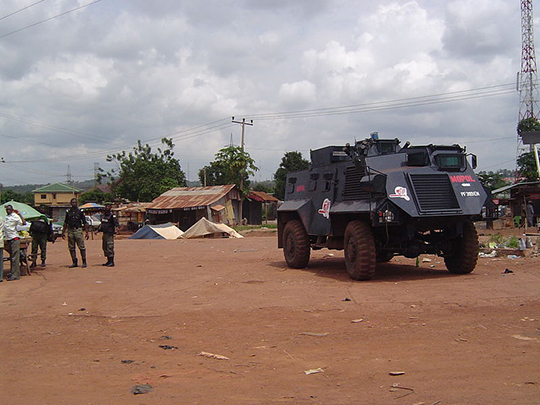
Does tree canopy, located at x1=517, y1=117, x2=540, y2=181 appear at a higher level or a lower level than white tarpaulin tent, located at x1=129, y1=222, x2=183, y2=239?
higher

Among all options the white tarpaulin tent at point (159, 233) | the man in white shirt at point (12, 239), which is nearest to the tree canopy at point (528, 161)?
the white tarpaulin tent at point (159, 233)

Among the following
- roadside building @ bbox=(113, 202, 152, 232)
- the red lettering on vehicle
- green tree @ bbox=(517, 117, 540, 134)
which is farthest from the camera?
roadside building @ bbox=(113, 202, 152, 232)

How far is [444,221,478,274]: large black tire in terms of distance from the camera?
11.0 meters

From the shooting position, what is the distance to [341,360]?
5570 millimetres

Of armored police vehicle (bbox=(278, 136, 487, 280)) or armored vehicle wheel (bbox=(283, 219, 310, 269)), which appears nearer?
armored police vehicle (bbox=(278, 136, 487, 280))

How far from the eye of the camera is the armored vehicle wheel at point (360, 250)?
10.4m

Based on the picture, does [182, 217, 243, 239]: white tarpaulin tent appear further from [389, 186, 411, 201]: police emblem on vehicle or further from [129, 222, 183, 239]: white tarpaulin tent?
[389, 186, 411, 201]: police emblem on vehicle

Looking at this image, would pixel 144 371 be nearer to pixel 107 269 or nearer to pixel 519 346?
pixel 519 346

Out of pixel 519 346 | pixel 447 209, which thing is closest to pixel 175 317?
pixel 519 346

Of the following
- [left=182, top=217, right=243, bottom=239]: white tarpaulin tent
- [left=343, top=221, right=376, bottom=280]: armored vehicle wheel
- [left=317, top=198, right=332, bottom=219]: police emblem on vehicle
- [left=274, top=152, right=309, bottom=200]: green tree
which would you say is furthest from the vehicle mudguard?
[left=274, top=152, right=309, bottom=200]: green tree

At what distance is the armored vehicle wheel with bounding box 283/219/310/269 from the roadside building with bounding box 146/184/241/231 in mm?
26580

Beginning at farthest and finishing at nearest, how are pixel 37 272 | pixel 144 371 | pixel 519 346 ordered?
1. pixel 37 272
2. pixel 519 346
3. pixel 144 371

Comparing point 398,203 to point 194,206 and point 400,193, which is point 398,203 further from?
point 194,206

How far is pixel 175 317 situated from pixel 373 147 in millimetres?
6332
